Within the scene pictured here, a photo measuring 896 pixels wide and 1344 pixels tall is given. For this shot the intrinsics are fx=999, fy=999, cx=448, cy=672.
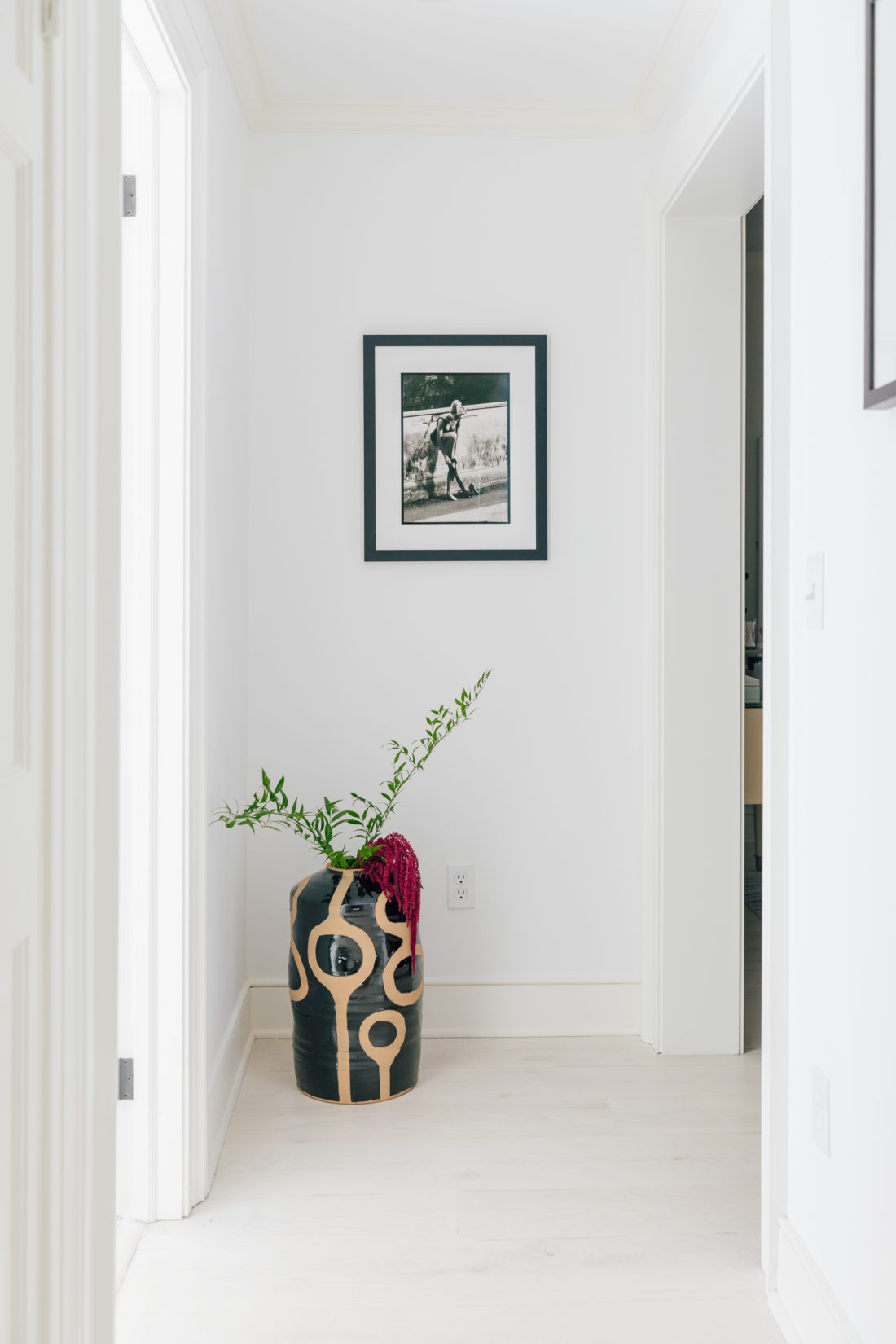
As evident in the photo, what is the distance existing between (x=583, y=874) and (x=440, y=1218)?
1073 mm

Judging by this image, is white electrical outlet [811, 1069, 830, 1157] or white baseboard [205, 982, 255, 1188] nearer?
white electrical outlet [811, 1069, 830, 1157]

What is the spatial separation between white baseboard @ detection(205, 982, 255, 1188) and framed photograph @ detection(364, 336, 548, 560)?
126 centimetres

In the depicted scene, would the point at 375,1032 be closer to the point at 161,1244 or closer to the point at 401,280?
the point at 161,1244

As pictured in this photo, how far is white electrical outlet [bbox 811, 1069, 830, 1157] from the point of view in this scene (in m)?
1.51

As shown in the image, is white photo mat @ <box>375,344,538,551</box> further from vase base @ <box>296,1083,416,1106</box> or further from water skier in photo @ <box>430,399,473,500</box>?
vase base @ <box>296,1083,416,1106</box>

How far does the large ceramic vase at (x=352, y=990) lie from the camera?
91.1 inches

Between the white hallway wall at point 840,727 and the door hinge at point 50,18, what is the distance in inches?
41.1

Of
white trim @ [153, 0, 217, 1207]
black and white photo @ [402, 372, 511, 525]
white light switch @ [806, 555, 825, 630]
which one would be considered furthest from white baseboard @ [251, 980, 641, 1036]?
white light switch @ [806, 555, 825, 630]

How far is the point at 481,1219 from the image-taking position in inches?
75.1

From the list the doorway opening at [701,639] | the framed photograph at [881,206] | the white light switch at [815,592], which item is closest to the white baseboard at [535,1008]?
the doorway opening at [701,639]

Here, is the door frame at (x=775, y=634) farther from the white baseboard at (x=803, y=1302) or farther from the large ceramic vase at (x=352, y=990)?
the large ceramic vase at (x=352, y=990)

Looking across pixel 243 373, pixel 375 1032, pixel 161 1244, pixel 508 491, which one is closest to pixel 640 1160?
pixel 375 1032

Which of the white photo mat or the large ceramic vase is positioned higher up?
the white photo mat

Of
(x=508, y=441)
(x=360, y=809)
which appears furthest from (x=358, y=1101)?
(x=508, y=441)
